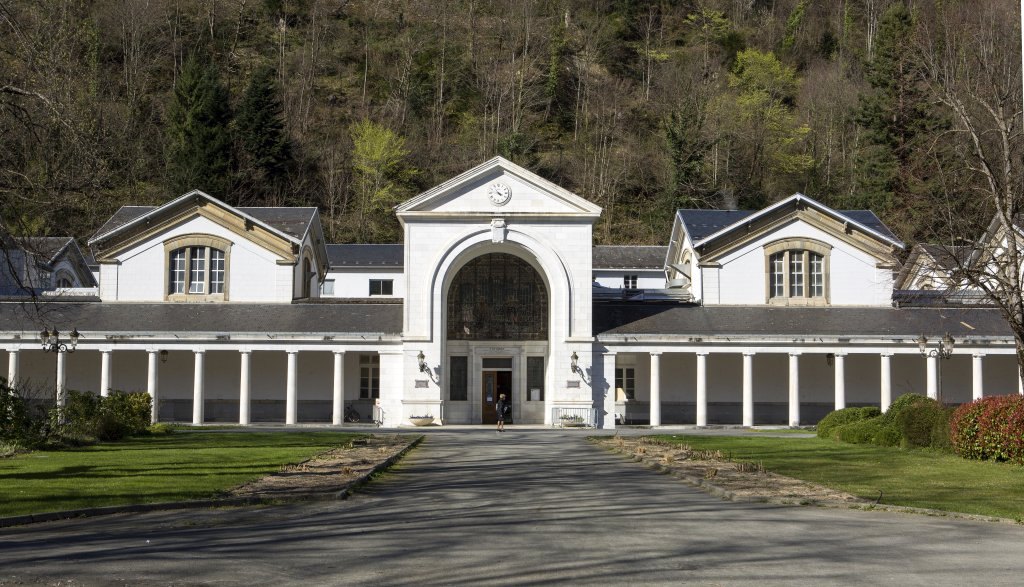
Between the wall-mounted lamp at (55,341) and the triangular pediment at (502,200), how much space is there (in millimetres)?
13464

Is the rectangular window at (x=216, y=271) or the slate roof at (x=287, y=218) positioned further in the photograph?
the slate roof at (x=287, y=218)

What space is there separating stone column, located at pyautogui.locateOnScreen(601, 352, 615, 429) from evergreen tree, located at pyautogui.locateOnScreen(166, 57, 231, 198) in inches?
1353

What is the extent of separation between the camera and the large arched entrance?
48.1 meters

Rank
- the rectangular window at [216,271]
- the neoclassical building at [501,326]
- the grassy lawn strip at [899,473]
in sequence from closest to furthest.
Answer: the grassy lawn strip at [899,473] < the neoclassical building at [501,326] < the rectangular window at [216,271]

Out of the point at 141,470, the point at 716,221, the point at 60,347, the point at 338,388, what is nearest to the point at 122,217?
the point at 60,347

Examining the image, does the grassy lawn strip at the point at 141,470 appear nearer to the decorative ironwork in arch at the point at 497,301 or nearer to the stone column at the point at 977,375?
the decorative ironwork in arch at the point at 497,301

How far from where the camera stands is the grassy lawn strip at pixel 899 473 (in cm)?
1770

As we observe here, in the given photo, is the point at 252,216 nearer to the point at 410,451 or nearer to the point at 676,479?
the point at 410,451

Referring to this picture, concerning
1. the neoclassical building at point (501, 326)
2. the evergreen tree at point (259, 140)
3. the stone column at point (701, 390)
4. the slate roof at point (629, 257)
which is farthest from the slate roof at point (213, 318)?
the evergreen tree at point (259, 140)

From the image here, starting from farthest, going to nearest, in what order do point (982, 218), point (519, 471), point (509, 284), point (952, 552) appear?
point (509, 284) → point (982, 218) → point (519, 471) → point (952, 552)

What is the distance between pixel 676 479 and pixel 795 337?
25987 millimetres

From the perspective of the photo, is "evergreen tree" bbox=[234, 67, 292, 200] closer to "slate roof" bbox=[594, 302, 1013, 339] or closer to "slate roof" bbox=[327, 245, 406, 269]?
"slate roof" bbox=[327, 245, 406, 269]

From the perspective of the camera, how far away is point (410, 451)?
2888 centimetres

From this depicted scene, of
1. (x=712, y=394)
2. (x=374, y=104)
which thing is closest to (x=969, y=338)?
(x=712, y=394)
